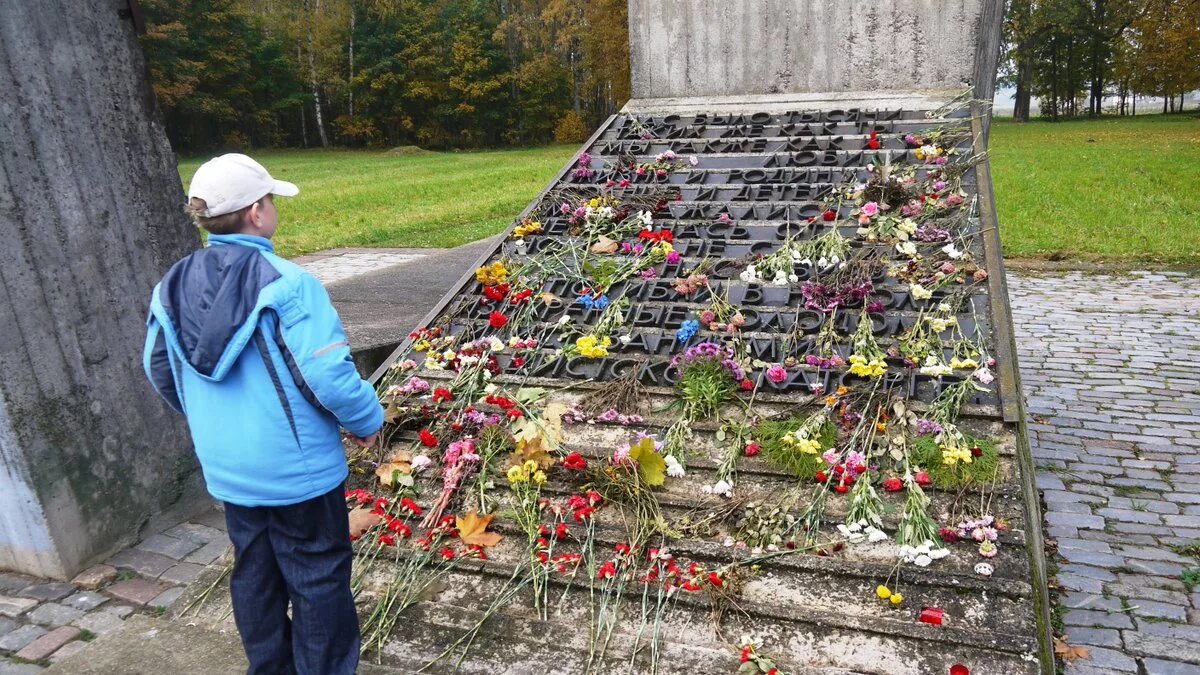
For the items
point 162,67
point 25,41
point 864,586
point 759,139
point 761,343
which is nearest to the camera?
point 864,586

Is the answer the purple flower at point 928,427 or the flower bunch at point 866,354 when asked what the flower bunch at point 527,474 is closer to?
the flower bunch at point 866,354

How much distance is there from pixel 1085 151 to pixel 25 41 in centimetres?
2290

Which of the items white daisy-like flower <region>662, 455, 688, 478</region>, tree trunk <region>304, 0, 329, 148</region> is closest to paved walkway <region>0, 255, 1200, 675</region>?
white daisy-like flower <region>662, 455, 688, 478</region>

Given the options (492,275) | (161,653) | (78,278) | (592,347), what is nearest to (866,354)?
(592,347)

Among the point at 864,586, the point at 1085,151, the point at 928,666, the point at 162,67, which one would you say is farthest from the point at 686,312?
the point at 162,67

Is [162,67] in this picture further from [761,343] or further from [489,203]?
[761,343]

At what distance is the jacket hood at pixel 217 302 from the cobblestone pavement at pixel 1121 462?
3246 mm

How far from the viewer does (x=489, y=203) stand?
1703 cm

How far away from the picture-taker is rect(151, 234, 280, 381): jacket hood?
7.66 ft

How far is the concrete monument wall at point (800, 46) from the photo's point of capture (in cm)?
709

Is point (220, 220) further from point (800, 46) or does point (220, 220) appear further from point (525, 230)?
point (800, 46)

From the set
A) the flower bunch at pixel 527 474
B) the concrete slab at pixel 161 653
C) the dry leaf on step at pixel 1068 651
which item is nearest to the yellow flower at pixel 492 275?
the flower bunch at pixel 527 474

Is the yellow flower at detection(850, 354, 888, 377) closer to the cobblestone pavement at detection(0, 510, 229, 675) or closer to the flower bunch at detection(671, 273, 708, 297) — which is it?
the flower bunch at detection(671, 273, 708, 297)

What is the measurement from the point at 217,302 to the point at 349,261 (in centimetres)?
935
